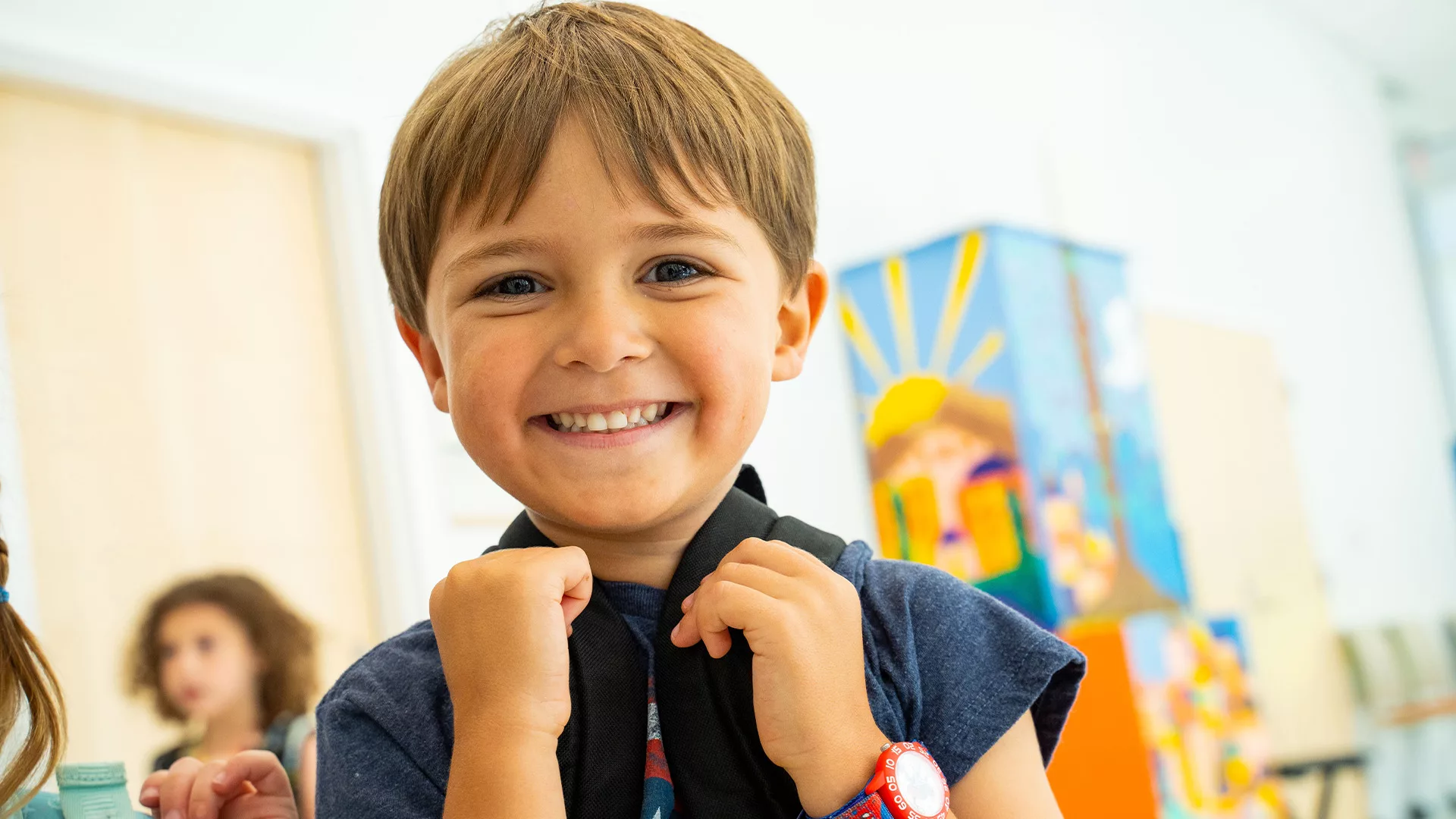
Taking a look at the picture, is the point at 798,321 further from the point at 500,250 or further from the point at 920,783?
the point at 920,783

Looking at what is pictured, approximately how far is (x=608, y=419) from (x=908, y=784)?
286 millimetres

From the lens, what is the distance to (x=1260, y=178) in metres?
6.12

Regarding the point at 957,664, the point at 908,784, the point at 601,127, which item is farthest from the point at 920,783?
the point at 601,127

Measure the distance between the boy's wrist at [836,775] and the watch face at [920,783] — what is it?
2 centimetres

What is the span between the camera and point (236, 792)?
95cm

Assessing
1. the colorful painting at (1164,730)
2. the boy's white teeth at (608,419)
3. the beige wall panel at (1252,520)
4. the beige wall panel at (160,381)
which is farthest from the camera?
the beige wall panel at (1252,520)

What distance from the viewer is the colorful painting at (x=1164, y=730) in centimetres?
284

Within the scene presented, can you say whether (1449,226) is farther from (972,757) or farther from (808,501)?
(972,757)

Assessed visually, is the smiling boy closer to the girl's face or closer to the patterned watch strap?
the patterned watch strap

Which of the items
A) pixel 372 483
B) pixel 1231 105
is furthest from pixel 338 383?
pixel 1231 105

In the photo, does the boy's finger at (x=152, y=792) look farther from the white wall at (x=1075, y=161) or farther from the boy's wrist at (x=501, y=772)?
the white wall at (x=1075, y=161)

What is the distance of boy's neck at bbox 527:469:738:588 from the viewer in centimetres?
89

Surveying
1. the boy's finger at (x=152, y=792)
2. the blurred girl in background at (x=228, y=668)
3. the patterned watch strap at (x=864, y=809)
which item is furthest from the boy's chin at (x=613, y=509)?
the blurred girl in background at (x=228, y=668)

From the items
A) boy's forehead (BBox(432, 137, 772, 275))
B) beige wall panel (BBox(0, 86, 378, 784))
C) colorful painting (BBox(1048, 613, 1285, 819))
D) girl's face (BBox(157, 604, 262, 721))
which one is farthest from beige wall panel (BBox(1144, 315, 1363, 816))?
boy's forehead (BBox(432, 137, 772, 275))
